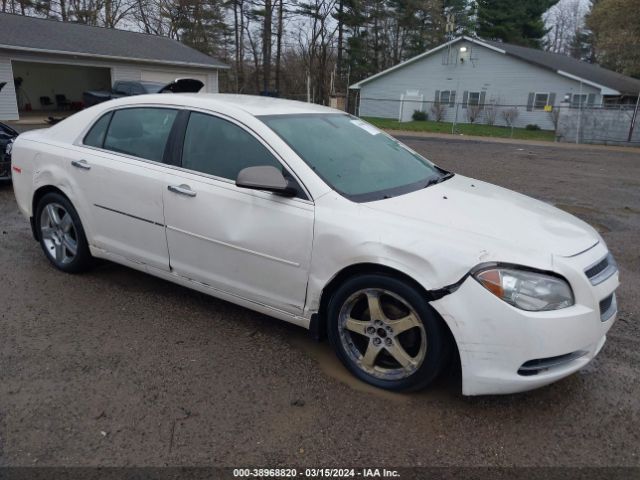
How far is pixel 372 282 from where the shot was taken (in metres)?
2.92

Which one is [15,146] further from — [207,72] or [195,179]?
[207,72]

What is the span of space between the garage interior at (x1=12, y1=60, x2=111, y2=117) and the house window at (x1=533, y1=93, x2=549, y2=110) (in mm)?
25826

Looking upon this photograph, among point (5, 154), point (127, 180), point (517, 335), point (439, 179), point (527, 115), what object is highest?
point (439, 179)

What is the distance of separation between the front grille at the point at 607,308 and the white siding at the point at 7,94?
24.5 meters

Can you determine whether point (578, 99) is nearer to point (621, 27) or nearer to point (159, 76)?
point (621, 27)

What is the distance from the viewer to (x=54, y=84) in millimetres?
31844

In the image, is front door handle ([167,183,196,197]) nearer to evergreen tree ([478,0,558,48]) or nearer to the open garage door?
the open garage door

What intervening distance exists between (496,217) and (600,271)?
2.05 ft

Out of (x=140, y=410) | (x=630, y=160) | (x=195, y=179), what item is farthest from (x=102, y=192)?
(x=630, y=160)

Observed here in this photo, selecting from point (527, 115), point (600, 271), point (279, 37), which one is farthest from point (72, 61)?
point (600, 271)

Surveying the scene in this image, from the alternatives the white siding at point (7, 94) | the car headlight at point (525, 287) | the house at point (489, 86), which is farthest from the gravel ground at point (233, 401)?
the house at point (489, 86)

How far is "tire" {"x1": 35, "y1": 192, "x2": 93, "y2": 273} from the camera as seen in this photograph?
4.46 metres

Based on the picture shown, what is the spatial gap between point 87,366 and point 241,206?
1361 millimetres

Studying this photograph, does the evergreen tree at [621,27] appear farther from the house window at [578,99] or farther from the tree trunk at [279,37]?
the tree trunk at [279,37]
